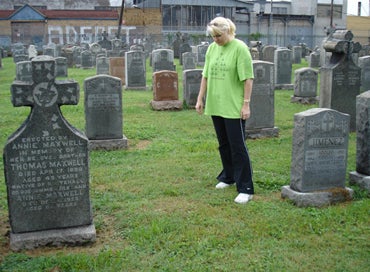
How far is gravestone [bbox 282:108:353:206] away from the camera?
18.8 feet

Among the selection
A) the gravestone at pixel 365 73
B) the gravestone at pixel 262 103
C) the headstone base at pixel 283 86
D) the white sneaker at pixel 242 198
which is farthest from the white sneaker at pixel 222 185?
the headstone base at pixel 283 86

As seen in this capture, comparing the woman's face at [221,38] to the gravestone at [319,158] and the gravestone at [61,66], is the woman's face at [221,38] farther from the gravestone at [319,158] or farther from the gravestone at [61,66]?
the gravestone at [61,66]

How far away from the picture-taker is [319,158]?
584cm

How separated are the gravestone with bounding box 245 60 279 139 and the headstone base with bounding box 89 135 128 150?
2473mm

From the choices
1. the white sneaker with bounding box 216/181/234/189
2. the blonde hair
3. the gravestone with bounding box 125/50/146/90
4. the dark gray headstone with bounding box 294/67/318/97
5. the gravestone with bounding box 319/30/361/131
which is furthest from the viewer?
the gravestone with bounding box 125/50/146/90

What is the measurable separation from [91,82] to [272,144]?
11.6 feet

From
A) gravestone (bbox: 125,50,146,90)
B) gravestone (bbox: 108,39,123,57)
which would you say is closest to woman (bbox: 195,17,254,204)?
gravestone (bbox: 125,50,146,90)

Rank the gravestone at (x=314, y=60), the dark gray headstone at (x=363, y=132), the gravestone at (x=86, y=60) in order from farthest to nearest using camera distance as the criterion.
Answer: the gravestone at (x=86, y=60), the gravestone at (x=314, y=60), the dark gray headstone at (x=363, y=132)

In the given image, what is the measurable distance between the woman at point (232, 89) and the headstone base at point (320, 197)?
20.1 inches

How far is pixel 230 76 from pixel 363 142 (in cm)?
202

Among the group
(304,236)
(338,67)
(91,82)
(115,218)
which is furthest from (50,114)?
(338,67)

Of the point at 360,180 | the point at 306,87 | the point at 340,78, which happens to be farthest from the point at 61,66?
the point at 360,180

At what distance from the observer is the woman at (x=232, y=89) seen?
571 centimetres

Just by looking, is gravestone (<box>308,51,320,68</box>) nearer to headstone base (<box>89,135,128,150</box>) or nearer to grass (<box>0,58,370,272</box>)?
grass (<box>0,58,370,272</box>)
